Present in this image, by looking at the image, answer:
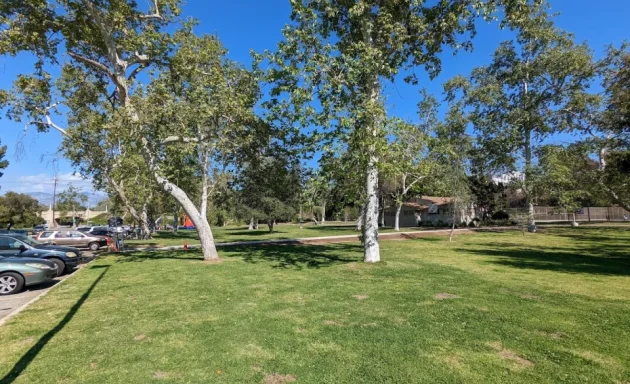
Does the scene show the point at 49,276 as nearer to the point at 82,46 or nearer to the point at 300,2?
the point at 82,46

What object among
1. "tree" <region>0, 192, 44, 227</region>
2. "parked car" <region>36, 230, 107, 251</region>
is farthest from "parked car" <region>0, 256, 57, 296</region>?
Result: "tree" <region>0, 192, 44, 227</region>

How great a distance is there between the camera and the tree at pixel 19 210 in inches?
2210

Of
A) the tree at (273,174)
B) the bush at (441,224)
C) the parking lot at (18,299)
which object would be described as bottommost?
the parking lot at (18,299)

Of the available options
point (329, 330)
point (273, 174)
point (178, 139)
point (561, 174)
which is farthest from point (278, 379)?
point (561, 174)

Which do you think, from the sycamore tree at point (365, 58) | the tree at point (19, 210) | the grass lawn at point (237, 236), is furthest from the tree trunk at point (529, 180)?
the tree at point (19, 210)

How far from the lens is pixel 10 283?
9.62m

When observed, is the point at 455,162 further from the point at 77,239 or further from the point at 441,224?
the point at 77,239

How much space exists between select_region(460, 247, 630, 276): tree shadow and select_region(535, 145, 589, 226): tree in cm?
1416

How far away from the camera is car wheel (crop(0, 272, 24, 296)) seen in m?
9.55

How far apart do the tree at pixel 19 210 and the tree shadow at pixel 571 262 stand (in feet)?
214

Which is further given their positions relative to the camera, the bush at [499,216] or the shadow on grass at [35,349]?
the bush at [499,216]

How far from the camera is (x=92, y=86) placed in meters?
17.3

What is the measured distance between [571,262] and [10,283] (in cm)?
1761

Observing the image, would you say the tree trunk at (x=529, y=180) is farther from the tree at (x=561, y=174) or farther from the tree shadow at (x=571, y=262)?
the tree shadow at (x=571, y=262)
